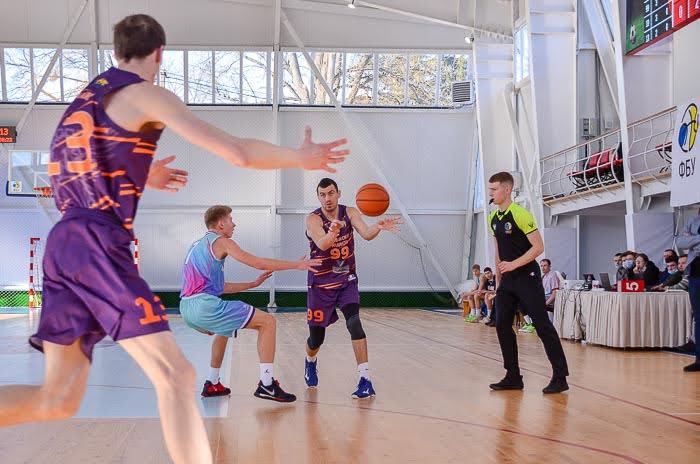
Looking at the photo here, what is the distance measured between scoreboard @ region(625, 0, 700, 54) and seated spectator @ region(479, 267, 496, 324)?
19.0 feet

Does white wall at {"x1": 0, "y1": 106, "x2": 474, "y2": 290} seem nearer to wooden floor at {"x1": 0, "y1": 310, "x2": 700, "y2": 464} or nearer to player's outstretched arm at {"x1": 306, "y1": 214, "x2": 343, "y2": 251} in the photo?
wooden floor at {"x1": 0, "y1": 310, "x2": 700, "y2": 464}

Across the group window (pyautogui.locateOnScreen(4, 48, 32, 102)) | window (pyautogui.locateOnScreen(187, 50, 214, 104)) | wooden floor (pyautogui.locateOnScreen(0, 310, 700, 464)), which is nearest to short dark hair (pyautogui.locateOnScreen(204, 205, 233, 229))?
wooden floor (pyautogui.locateOnScreen(0, 310, 700, 464))

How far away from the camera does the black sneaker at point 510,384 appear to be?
728cm

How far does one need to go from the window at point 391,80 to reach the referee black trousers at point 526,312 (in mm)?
18795

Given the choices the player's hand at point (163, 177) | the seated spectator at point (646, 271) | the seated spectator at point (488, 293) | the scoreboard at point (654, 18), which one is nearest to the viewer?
the player's hand at point (163, 177)

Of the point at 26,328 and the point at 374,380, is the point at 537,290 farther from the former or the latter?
the point at 26,328

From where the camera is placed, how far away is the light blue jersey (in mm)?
6500

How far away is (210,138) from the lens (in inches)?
105

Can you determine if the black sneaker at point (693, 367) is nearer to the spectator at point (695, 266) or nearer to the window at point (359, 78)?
the spectator at point (695, 266)

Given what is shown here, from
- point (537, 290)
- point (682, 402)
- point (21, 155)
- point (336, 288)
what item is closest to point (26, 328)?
point (21, 155)

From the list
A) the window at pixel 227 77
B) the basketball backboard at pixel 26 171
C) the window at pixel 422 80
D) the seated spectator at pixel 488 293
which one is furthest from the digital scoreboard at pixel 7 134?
the seated spectator at pixel 488 293

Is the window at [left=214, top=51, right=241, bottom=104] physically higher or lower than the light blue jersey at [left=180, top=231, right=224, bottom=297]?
higher

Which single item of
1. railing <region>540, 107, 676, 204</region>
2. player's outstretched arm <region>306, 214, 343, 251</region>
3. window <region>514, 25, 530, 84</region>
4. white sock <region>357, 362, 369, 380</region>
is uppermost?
window <region>514, 25, 530, 84</region>

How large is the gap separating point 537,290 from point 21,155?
18470mm
